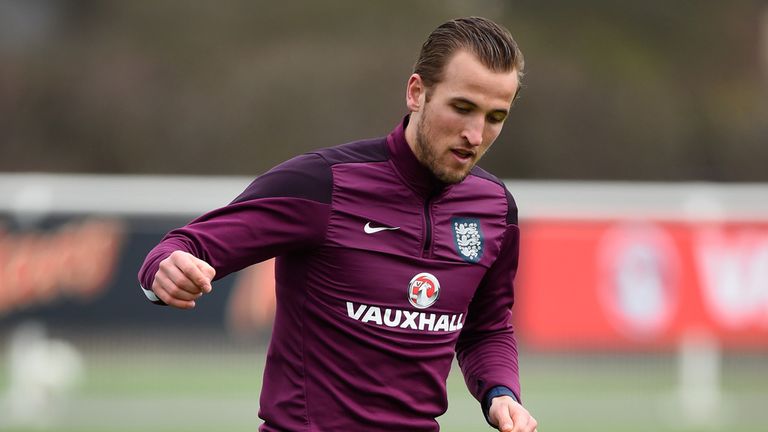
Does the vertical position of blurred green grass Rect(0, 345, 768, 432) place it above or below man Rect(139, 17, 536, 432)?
below

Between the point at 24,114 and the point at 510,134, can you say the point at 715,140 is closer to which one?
the point at 510,134

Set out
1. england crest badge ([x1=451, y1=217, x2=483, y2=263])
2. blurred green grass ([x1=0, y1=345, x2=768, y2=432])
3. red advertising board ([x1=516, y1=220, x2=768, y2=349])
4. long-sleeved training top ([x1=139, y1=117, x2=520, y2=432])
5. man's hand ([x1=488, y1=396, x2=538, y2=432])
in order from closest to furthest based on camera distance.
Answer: long-sleeved training top ([x1=139, y1=117, x2=520, y2=432]) → man's hand ([x1=488, y1=396, x2=538, y2=432]) → england crest badge ([x1=451, y1=217, x2=483, y2=263]) → blurred green grass ([x1=0, y1=345, x2=768, y2=432]) → red advertising board ([x1=516, y1=220, x2=768, y2=349])

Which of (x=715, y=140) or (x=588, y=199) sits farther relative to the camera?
(x=715, y=140)

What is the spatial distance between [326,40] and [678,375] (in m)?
13.3

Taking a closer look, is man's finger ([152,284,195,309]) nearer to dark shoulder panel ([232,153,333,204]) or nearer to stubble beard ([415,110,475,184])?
dark shoulder panel ([232,153,333,204])

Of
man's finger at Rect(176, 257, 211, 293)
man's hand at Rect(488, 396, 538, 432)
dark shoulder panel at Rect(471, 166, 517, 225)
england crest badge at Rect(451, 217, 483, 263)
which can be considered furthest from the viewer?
dark shoulder panel at Rect(471, 166, 517, 225)

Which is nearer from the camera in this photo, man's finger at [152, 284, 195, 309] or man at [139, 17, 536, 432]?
man's finger at [152, 284, 195, 309]

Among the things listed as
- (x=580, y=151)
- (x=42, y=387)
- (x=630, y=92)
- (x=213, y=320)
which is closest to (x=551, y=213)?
(x=213, y=320)

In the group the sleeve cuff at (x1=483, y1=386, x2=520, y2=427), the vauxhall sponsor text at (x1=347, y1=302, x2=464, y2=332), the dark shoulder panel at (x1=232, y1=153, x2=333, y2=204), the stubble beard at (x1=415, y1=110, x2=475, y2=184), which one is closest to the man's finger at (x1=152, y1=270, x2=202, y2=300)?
the dark shoulder panel at (x1=232, y1=153, x2=333, y2=204)

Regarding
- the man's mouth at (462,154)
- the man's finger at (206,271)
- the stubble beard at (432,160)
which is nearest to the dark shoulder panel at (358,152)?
the stubble beard at (432,160)

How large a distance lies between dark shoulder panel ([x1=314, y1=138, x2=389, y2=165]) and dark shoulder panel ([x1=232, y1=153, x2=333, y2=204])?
0.05m

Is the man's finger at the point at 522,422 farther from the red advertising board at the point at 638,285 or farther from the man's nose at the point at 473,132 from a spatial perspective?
the red advertising board at the point at 638,285

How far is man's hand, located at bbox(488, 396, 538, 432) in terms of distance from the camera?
427cm

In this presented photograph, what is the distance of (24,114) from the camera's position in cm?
2227
